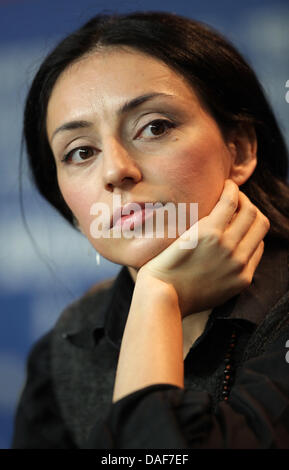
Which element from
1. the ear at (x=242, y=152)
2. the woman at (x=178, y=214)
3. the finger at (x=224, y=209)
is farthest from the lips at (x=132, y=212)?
the ear at (x=242, y=152)

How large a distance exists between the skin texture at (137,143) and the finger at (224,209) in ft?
0.08

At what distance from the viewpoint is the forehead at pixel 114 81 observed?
1.07 m

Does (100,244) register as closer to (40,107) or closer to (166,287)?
(166,287)

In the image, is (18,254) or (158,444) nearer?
(158,444)

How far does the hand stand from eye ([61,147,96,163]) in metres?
0.28

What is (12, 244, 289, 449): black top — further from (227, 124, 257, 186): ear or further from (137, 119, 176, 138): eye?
(137, 119, 176, 138): eye

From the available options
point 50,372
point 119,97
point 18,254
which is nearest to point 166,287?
point 119,97

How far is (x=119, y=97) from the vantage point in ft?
3.50

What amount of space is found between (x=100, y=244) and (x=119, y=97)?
293mm

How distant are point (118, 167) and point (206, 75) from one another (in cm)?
30

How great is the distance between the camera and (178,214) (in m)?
1.05

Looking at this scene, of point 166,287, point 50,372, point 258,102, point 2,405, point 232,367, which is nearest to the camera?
point 166,287

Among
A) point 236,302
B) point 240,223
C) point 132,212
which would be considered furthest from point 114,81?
point 236,302

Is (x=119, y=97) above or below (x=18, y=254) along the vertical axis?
above
